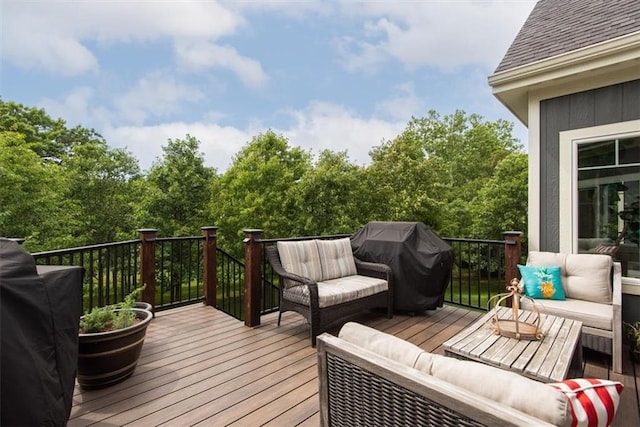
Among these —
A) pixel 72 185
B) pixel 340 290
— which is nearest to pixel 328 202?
pixel 340 290

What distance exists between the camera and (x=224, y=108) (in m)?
15.0

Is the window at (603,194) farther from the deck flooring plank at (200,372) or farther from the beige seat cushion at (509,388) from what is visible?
the beige seat cushion at (509,388)

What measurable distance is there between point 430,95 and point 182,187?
40.5ft

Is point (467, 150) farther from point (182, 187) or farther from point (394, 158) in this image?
point (182, 187)

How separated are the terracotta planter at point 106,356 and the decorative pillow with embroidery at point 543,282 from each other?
3.67 meters

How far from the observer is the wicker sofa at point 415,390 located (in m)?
0.90

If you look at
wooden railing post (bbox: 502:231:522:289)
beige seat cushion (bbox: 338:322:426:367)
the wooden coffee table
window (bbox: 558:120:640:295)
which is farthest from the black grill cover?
beige seat cushion (bbox: 338:322:426:367)

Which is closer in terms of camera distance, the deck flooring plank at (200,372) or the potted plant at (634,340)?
the deck flooring plank at (200,372)

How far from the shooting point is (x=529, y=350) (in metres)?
2.08

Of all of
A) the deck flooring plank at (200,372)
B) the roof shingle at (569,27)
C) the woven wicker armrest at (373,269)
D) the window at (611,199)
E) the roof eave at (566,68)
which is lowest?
the deck flooring plank at (200,372)

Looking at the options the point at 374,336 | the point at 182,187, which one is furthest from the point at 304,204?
the point at 374,336

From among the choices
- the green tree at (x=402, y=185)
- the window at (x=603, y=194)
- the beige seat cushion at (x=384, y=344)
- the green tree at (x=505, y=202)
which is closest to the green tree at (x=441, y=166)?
the green tree at (x=402, y=185)

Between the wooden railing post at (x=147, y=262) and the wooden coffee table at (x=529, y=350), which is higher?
the wooden railing post at (x=147, y=262)

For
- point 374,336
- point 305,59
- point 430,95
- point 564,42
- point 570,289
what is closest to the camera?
point 374,336
